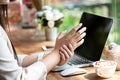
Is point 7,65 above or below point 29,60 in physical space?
above

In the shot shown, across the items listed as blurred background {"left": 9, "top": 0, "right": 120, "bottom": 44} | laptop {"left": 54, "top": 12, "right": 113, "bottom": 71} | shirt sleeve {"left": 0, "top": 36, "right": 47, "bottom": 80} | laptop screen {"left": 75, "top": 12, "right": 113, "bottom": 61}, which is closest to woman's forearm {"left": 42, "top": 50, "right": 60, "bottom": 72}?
shirt sleeve {"left": 0, "top": 36, "right": 47, "bottom": 80}

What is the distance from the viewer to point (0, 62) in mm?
1162

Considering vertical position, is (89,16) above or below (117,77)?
above

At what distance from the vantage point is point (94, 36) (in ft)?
5.60

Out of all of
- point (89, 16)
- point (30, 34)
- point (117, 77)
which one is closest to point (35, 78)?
point (117, 77)

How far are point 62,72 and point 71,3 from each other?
215cm

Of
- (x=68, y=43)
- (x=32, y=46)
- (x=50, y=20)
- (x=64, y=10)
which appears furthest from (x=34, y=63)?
(x=64, y=10)

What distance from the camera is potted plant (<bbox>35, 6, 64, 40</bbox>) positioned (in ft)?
8.00

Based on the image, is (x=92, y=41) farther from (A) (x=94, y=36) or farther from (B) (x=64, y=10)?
(B) (x=64, y=10)

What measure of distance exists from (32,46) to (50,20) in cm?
30

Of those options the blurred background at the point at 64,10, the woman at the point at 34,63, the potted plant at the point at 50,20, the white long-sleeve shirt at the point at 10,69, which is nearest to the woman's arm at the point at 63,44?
the woman at the point at 34,63

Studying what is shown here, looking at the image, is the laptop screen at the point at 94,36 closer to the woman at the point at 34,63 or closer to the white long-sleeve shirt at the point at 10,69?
the woman at the point at 34,63

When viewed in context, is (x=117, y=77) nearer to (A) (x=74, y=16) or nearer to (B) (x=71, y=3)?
(A) (x=74, y=16)

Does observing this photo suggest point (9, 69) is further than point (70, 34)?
No
